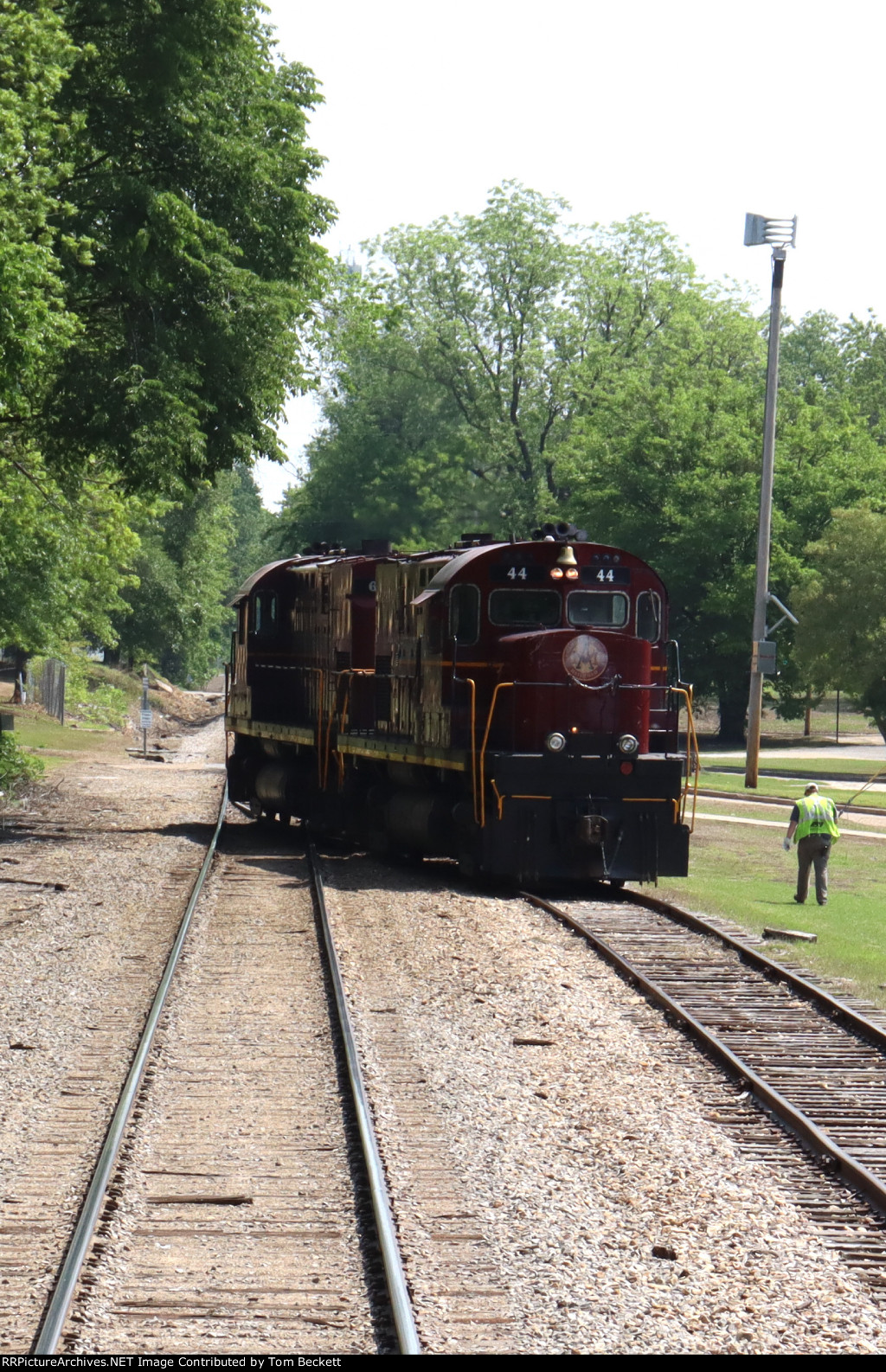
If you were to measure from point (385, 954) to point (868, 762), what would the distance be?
37520 mm

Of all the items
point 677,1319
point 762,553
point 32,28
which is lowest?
point 677,1319

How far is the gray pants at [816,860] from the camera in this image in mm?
18891

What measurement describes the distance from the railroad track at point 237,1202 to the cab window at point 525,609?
692 centimetres

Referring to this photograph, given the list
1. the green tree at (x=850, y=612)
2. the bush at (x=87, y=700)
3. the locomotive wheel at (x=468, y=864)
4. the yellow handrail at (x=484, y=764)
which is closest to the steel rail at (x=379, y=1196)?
the yellow handrail at (x=484, y=764)

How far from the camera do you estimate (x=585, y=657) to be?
1791 centimetres

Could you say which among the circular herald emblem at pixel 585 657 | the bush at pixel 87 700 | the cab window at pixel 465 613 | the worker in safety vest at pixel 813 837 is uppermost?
the cab window at pixel 465 613

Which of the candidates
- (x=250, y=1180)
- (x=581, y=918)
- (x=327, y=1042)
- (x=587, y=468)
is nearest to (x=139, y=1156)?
(x=250, y=1180)

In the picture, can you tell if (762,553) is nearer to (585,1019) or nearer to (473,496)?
(585,1019)

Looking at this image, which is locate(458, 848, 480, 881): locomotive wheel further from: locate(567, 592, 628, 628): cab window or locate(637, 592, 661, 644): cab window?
locate(637, 592, 661, 644): cab window

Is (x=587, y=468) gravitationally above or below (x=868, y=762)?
above

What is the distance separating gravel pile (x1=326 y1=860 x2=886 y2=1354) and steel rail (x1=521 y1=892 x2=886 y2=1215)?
182mm

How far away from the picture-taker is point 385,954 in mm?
14055

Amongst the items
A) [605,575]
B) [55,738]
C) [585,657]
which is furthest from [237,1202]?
[55,738]

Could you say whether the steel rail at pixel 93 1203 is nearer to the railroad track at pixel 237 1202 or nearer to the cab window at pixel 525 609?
the railroad track at pixel 237 1202
